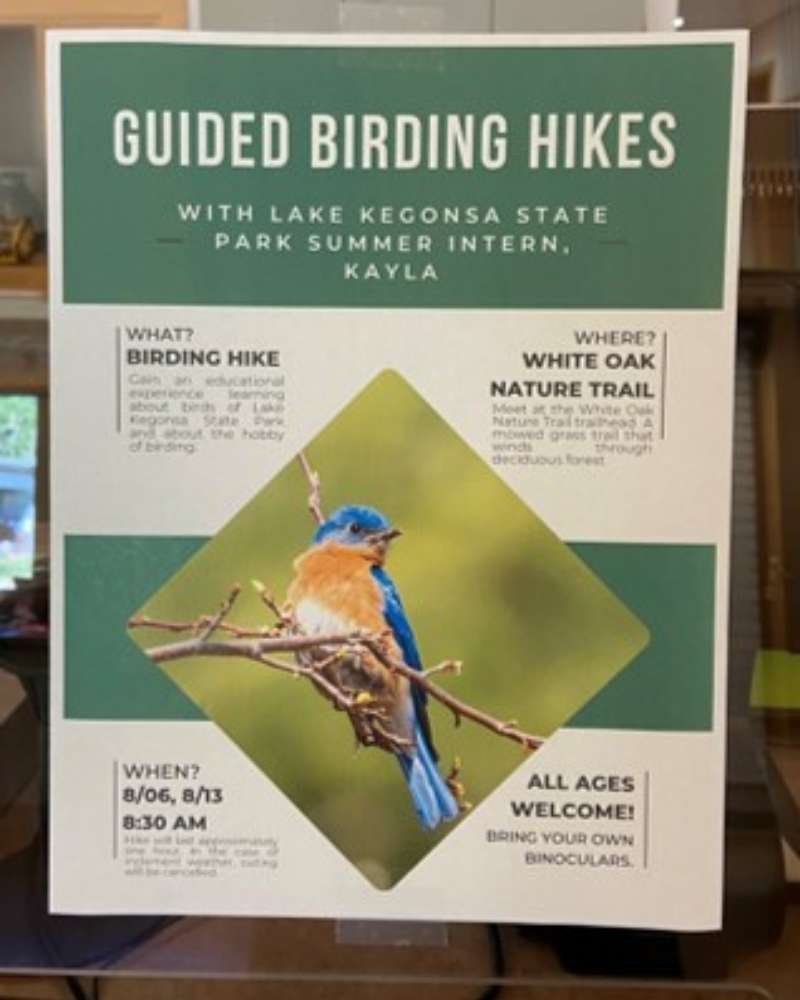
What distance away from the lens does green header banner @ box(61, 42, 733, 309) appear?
484 millimetres

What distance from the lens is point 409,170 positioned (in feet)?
1.60

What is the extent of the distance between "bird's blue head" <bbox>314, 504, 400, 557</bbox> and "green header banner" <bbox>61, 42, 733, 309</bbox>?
0.10 m

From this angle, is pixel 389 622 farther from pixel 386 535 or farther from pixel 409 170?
pixel 409 170

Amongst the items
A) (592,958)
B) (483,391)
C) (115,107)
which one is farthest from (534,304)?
(592,958)

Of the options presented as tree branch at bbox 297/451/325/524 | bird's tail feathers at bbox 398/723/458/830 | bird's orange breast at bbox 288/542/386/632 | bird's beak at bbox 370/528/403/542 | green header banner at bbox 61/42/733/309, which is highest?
green header banner at bbox 61/42/733/309

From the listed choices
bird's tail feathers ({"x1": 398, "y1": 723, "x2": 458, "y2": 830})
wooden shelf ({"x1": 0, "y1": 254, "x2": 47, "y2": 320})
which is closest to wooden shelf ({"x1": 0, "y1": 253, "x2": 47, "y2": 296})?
wooden shelf ({"x1": 0, "y1": 254, "x2": 47, "y2": 320})

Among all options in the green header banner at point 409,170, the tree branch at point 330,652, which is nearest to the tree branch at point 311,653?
the tree branch at point 330,652

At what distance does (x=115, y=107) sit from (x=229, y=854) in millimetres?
347

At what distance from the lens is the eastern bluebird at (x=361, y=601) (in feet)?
1.68

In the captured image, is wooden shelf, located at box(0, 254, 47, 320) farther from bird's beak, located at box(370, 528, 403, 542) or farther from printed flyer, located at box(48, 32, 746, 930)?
bird's beak, located at box(370, 528, 403, 542)

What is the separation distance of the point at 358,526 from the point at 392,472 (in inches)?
1.2

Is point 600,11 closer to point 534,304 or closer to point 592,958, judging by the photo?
point 534,304

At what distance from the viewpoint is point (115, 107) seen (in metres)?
0.49

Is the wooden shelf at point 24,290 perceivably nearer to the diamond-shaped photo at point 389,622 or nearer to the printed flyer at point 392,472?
the printed flyer at point 392,472
